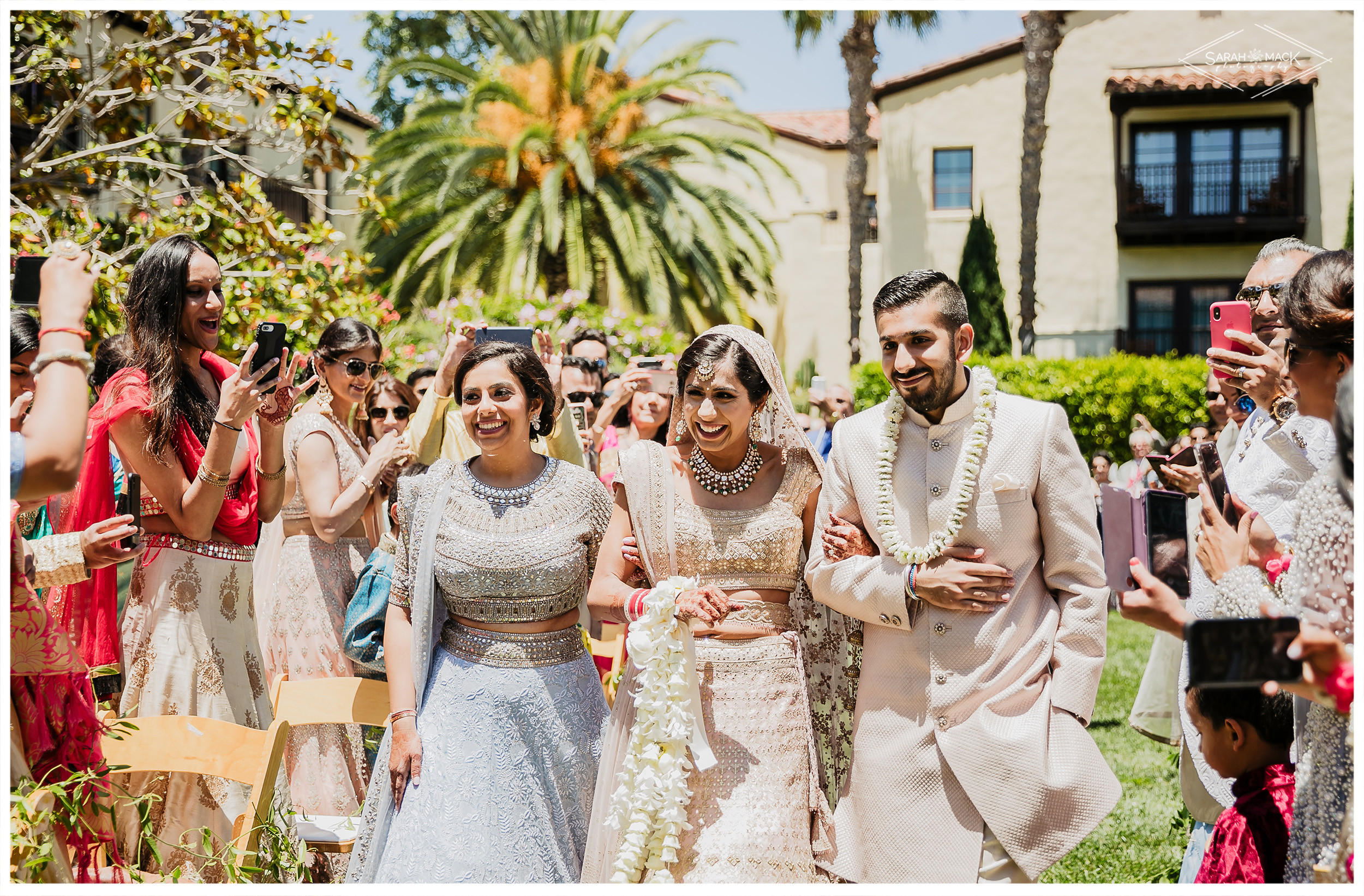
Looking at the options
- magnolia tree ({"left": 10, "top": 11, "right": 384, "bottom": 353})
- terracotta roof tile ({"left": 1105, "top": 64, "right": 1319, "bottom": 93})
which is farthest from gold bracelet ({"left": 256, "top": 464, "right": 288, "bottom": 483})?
terracotta roof tile ({"left": 1105, "top": 64, "right": 1319, "bottom": 93})

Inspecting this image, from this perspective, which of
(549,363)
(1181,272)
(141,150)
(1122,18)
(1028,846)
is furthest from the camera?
(1181,272)

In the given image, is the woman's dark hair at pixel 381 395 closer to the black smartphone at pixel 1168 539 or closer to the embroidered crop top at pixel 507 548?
the embroidered crop top at pixel 507 548

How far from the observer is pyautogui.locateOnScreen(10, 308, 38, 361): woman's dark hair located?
3.90 m

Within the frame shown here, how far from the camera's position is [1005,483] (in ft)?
10.3

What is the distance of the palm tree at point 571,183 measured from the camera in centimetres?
1788

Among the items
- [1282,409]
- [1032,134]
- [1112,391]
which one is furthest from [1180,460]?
[1032,134]

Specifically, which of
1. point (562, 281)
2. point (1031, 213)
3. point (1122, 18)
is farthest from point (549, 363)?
point (1122, 18)

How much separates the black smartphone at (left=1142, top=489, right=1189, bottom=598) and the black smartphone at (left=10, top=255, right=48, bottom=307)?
8.77 ft

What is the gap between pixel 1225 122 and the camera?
2320 cm

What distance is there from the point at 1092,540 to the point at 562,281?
16.6 meters

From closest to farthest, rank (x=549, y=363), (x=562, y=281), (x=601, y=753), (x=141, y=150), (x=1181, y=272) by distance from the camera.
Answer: (x=601, y=753)
(x=549, y=363)
(x=141, y=150)
(x=562, y=281)
(x=1181, y=272)

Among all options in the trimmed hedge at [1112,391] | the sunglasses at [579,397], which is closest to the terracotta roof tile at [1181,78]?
the trimmed hedge at [1112,391]

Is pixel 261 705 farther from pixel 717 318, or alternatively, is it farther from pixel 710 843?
pixel 717 318

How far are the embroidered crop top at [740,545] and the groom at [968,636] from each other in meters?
0.16
